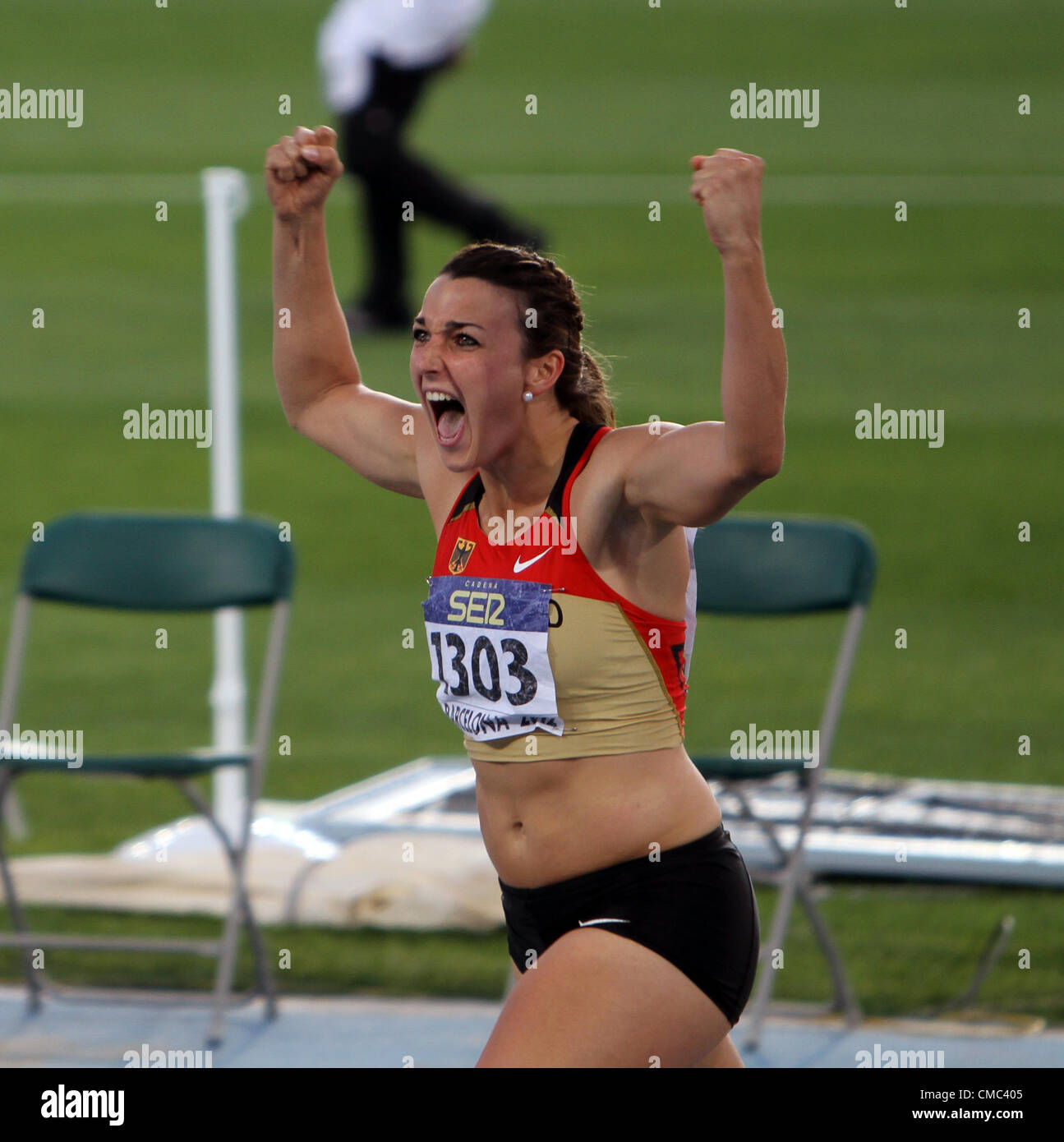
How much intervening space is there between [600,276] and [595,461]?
696 inches

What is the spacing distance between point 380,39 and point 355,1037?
11626 millimetres

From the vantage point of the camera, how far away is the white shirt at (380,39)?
15.6 metres

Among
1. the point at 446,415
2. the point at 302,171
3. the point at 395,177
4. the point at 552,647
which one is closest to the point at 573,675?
the point at 552,647

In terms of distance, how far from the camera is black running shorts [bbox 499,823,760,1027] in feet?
11.2

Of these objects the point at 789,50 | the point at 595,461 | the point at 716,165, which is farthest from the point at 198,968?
the point at 789,50

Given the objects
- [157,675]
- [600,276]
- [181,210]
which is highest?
[181,210]

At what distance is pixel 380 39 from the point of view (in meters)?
15.7

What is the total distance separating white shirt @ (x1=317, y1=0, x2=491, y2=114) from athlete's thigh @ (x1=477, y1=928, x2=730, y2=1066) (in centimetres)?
1291

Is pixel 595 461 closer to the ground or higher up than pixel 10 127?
closer to the ground

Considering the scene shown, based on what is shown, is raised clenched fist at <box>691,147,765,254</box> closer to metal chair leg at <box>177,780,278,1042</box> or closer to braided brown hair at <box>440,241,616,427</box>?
braided brown hair at <box>440,241,616,427</box>
